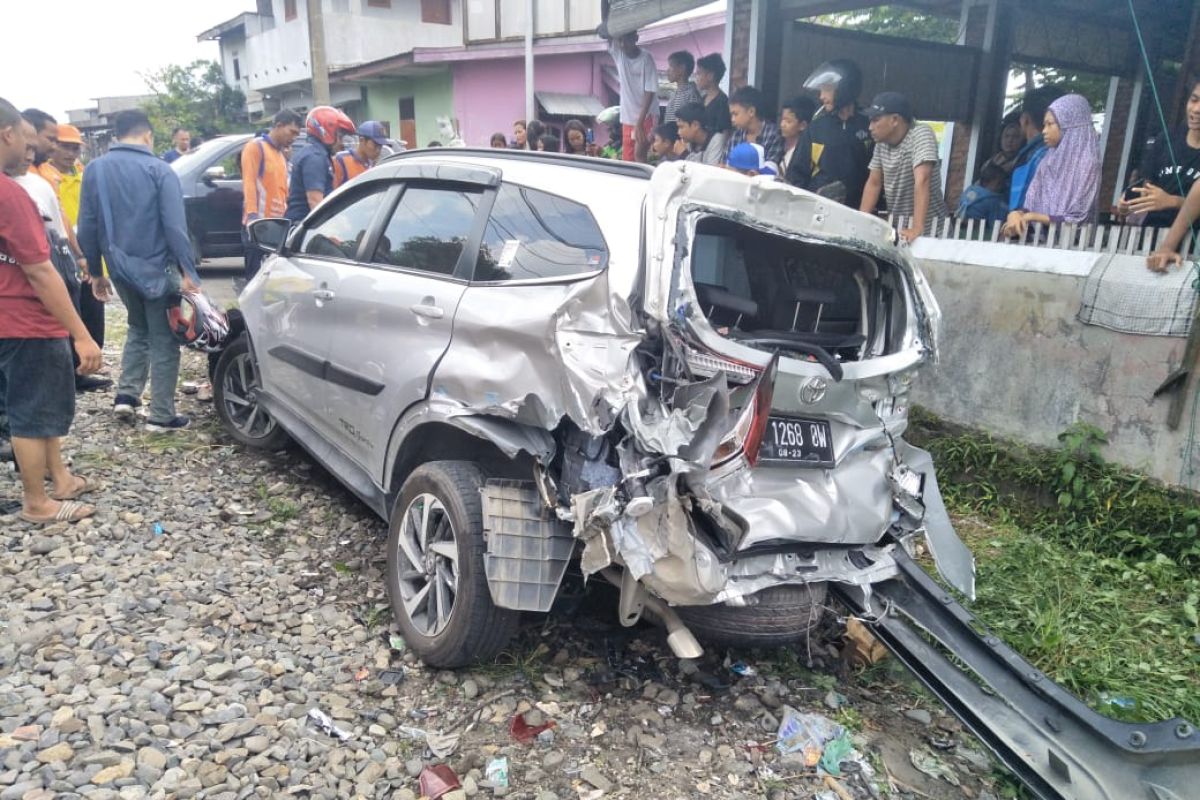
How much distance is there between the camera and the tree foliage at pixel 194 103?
2802 centimetres

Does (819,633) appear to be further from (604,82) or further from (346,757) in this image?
(604,82)

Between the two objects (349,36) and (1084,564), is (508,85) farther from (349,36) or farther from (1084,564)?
(1084,564)

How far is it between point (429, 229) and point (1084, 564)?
356 cm

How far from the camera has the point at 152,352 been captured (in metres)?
5.20

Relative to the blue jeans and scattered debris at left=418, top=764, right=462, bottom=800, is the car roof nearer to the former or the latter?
scattered debris at left=418, top=764, right=462, bottom=800

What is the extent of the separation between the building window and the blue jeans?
24176mm

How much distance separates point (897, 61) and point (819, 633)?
5.77m

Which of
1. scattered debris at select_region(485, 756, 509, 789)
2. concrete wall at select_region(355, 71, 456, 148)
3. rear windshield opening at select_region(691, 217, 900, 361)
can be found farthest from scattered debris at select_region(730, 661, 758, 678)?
concrete wall at select_region(355, 71, 456, 148)

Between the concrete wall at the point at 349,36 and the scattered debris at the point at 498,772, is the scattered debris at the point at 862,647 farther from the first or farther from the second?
the concrete wall at the point at 349,36

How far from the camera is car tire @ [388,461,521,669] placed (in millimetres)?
2834

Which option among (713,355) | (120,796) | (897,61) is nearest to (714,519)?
(713,355)

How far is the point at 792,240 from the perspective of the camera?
113 inches

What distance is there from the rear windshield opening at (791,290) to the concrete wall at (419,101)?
18.3m

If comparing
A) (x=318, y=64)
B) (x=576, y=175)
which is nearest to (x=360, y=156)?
(x=576, y=175)
